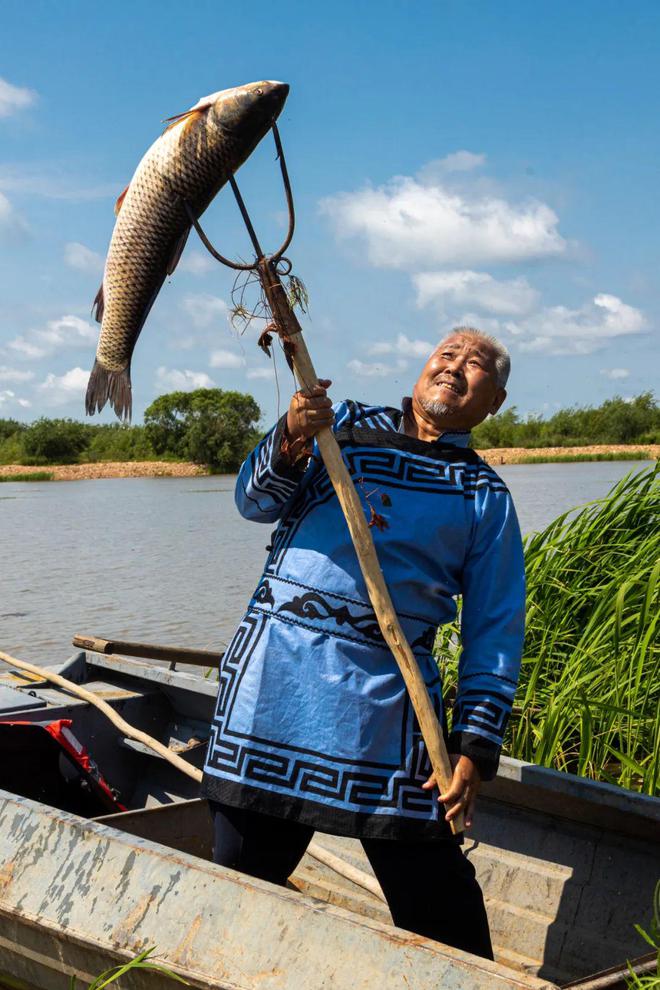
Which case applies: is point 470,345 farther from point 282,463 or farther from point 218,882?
point 218,882

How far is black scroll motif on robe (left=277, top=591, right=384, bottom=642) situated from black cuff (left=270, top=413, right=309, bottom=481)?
30 cm

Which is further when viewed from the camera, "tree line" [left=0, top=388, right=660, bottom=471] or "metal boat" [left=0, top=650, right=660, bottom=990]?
"tree line" [left=0, top=388, right=660, bottom=471]

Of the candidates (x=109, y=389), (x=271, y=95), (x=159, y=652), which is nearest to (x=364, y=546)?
(x=109, y=389)

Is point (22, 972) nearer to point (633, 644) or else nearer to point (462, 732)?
point (462, 732)

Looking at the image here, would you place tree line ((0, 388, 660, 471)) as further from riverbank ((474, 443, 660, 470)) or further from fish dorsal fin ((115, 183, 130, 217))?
fish dorsal fin ((115, 183, 130, 217))

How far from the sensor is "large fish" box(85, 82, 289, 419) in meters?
2.23

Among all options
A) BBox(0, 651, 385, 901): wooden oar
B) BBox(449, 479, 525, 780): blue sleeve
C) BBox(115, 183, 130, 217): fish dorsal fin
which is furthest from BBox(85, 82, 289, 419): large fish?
BBox(0, 651, 385, 901): wooden oar

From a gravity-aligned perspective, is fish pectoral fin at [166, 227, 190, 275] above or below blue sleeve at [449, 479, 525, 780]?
Answer: above

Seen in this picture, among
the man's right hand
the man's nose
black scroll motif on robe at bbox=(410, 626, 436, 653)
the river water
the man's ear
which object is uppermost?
the man's nose

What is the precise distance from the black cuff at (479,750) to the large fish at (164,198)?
3.92 feet

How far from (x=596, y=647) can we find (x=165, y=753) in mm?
1916

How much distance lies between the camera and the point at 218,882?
2.31m

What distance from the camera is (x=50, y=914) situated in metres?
2.63

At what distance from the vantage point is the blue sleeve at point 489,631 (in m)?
2.27
